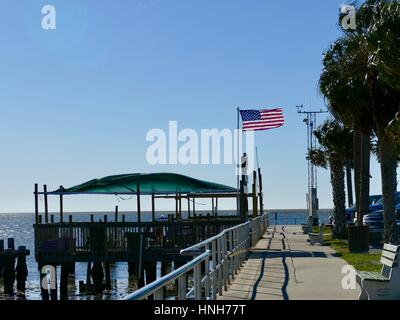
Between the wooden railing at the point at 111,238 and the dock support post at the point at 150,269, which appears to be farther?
the dock support post at the point at 150,269

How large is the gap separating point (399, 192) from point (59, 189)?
3457 cm

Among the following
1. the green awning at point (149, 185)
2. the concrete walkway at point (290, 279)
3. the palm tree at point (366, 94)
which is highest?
the palm tree at point (366, 94)

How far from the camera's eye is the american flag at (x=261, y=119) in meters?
34.5

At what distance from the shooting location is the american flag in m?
34.5

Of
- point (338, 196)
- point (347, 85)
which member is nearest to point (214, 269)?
point (347, 85)

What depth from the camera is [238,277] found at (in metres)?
18.0

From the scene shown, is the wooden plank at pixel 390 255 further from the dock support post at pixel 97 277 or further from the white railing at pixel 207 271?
the dock support post at pixel 97 277

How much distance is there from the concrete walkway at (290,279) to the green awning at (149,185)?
18.8 ft

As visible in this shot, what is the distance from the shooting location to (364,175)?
1318 inches

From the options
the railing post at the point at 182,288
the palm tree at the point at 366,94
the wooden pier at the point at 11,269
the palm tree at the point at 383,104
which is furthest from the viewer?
the wooden pier at the point at 11,269

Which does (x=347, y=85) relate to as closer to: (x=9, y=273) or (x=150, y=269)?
(x=150, y=269)

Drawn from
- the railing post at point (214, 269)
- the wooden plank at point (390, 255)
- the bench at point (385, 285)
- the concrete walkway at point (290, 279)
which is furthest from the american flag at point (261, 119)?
the bench at point (385, 285)
